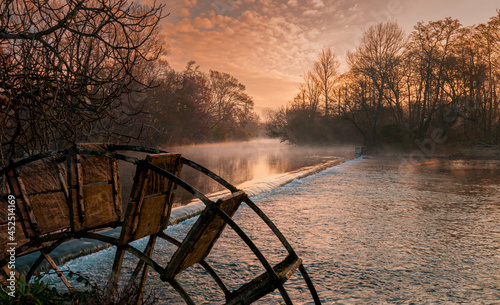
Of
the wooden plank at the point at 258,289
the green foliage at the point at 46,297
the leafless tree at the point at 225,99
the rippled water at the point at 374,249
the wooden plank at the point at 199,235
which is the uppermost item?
the leafless tree at the point at 225,99

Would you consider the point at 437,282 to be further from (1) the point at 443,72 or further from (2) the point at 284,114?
(2) the point at 284,114

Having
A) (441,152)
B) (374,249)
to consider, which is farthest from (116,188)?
(441,152)

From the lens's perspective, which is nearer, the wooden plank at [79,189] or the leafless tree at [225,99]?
the wooden plank at [79,189]

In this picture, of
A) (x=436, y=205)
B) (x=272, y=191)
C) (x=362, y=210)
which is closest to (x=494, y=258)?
(x=362, y=210)

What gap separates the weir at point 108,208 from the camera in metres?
3.07

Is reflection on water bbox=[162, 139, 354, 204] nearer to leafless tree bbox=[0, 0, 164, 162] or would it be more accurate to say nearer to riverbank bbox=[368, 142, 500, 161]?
riverbank bbox=[368, 142, 500, 161]

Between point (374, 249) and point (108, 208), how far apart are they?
4407mm

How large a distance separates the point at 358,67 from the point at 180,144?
Result: 22577 millimetres

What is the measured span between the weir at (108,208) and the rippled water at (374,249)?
1.21m

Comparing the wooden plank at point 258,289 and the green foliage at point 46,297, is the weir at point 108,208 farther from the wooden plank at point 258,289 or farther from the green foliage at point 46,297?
the green foliage at point 46,297

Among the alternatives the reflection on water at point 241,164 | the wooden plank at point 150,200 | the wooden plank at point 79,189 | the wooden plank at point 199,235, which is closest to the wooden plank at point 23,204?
the wooden plank at point 79,189

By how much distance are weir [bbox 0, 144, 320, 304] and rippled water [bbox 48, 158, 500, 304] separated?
1.21 meters

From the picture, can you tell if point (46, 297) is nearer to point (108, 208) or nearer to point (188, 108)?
point (108, 208)

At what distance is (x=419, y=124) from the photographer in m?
37.6
